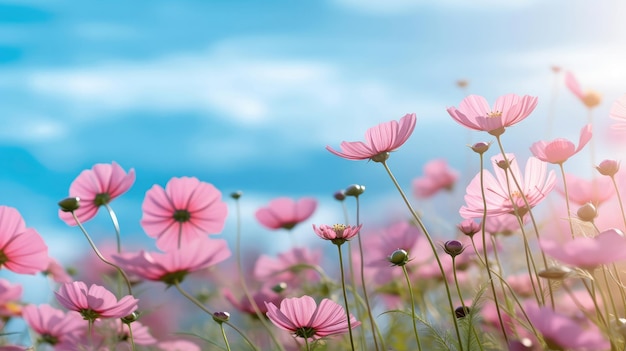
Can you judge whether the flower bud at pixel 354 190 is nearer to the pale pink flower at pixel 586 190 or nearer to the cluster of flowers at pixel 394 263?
the cluster of flowers at pixel 394 263

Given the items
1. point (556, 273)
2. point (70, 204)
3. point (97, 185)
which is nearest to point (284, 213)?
point (97, 185)

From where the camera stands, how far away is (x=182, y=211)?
131cm

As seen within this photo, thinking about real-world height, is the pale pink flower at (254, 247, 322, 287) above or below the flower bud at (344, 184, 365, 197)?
below

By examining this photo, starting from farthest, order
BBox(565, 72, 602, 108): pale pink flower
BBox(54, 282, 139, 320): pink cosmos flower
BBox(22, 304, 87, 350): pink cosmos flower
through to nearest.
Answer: BBox(565, 72, 602, 108): pale pink flower < BBox(22, 304, 87, 350): pink cosmos flower < BBox(54, 282, 139, 320): pink cosmos flower

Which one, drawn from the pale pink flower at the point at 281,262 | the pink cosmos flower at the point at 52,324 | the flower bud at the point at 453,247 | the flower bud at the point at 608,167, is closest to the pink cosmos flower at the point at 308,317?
the flower bud at the point at 453,247

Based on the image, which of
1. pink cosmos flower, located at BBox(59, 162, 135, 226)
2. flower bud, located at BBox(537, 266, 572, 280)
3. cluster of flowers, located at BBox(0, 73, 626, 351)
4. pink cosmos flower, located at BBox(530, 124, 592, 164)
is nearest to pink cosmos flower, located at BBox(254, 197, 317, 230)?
cluster of flowers, located at BBox(0, 73, 626, 351)

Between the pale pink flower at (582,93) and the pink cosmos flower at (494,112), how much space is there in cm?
69

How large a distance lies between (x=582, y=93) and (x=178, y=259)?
3.06ft

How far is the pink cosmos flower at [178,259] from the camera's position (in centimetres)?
109

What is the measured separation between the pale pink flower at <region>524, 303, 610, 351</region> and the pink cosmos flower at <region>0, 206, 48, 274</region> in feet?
2.38

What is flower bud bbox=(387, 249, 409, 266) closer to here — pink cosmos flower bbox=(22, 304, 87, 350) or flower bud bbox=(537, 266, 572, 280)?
flower bud bbox=(537, 266, 572, 280)

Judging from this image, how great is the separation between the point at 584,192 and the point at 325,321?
47cm

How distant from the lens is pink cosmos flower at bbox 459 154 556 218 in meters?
0.94

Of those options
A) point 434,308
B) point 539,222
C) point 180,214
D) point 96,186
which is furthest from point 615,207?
point 96,186
